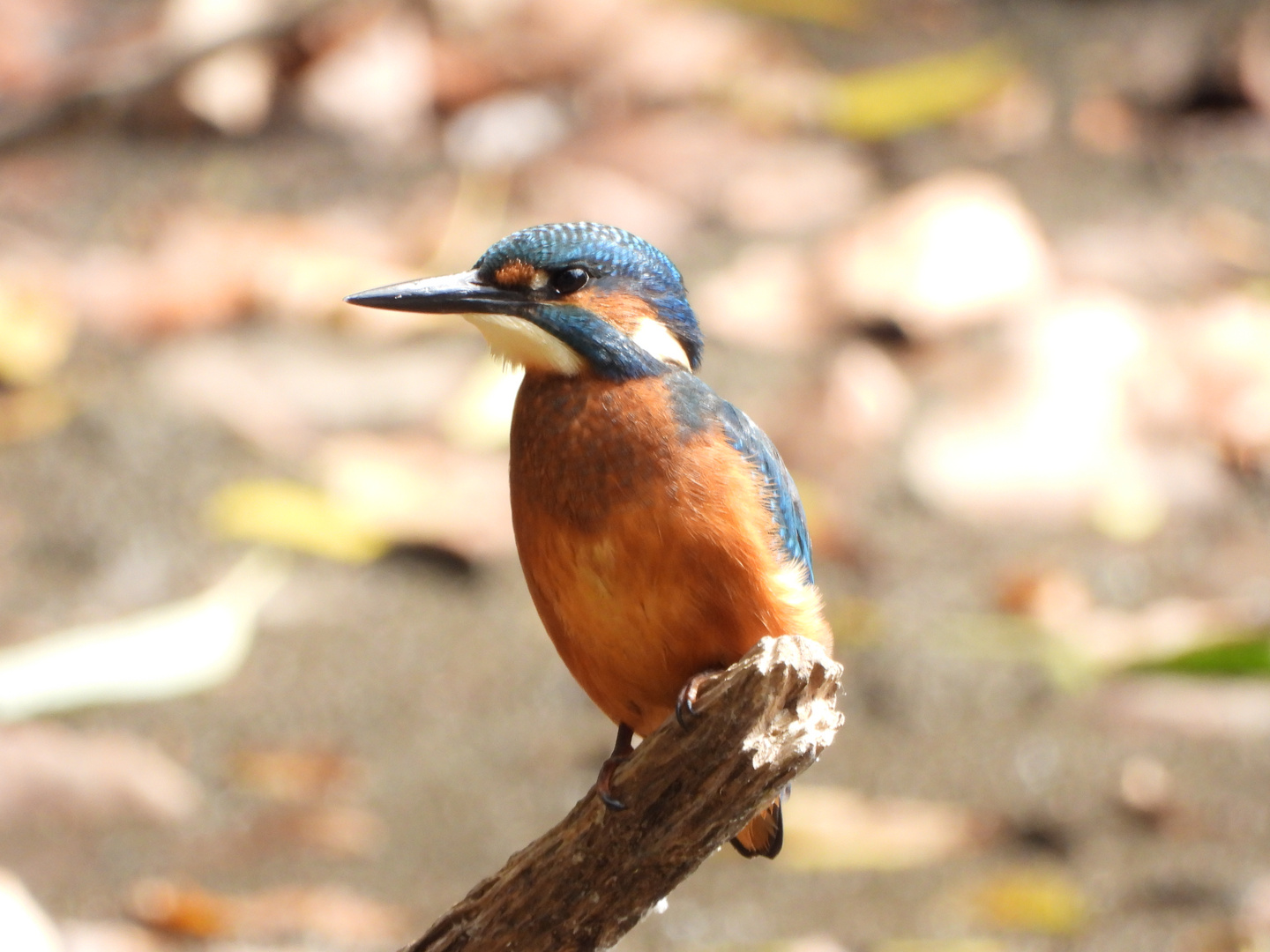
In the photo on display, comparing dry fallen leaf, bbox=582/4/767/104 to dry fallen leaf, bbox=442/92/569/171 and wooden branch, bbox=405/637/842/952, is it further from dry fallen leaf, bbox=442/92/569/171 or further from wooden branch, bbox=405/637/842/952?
wooden branch, bbox=405/637/842/952

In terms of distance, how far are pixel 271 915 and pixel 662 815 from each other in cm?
166

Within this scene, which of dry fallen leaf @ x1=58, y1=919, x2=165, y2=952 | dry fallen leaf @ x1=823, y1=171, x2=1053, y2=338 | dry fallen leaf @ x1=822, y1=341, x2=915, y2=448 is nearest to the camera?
A: dry fallen leaf @ x1=58, y1=919, x2=165, y2=952

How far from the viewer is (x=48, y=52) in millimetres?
6770

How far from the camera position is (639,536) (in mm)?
2404

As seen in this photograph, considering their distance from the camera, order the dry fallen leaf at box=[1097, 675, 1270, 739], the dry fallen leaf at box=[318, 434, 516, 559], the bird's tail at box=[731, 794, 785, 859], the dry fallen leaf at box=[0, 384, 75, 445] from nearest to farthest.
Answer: the bird's tail at box=[731, 794, 785, 859] < the dry fallen leaf at box=[1097, 675, 1270, 739] < the dry fallen leaf at box=[318, 434, 516, 559] < the dry fallen leaf at box=[0, 384, 75, 445]

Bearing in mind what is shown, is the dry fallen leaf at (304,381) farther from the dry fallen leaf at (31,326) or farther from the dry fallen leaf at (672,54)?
the dry fallen leaf at (672,54)

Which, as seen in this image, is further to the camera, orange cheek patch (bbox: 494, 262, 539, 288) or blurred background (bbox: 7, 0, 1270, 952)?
blurred background (bbox: 7, 0, 1270, 952)

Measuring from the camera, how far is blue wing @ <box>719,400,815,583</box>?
2561 millimetres

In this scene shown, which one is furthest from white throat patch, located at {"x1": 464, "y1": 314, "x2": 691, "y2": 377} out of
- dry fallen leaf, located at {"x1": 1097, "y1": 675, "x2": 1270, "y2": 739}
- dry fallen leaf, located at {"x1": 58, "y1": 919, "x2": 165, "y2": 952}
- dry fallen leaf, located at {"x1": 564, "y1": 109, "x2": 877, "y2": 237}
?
dry fallen leaf, located at {"x1": 564, "y1": 109, "x2": 877, "y2": 237}

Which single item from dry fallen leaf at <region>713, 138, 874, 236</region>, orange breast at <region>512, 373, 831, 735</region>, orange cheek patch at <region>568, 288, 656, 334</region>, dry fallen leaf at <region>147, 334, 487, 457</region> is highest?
dry fallen leaf at <region>713, 138, 874, 236</region>

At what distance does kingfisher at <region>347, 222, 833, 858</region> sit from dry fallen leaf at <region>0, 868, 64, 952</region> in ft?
4.10

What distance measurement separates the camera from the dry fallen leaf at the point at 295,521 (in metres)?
4.80

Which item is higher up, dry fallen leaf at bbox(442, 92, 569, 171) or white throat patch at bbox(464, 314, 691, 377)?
dry fallen leaf at bbox(442, 92, 569, 171)

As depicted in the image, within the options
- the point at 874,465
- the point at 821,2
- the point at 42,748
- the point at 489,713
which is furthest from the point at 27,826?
the point at 821,2
